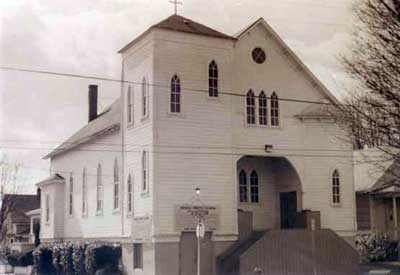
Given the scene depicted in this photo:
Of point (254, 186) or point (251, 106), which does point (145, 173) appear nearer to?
point (251, 106)

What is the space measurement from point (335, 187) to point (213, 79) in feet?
28.2

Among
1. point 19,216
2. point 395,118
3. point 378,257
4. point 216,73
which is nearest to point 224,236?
point 216,73

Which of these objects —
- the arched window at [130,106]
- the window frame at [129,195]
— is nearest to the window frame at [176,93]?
the arched window at [130,106]

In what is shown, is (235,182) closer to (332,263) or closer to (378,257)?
(332,263)

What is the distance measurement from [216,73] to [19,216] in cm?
5553

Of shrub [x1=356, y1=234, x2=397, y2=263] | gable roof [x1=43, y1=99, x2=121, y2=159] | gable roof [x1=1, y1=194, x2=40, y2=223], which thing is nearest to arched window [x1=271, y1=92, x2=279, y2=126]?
gable roof [x1=43, y1=99, x2=121, y2=159]

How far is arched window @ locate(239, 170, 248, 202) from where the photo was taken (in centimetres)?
3746

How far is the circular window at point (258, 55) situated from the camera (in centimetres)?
3653

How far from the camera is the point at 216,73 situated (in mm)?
34812

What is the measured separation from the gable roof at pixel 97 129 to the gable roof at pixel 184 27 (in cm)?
572

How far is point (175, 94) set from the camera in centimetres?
3362

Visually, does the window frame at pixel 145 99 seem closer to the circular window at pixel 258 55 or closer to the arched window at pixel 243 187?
the circular window at pixel 258 55

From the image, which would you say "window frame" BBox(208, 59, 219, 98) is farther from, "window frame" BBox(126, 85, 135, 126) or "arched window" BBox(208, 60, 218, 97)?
"window frame" BBox(126, 85, 135, 126)

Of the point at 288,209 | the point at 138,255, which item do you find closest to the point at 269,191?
the point at 288,209
